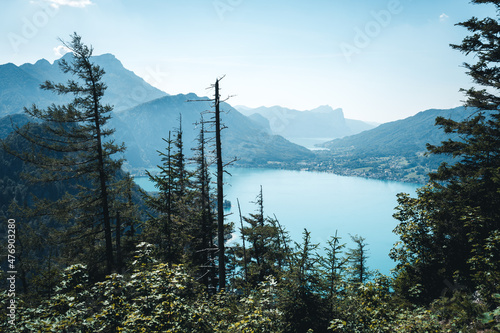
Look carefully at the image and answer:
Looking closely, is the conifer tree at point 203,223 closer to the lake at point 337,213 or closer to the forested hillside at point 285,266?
the forested hillside at point 285,266

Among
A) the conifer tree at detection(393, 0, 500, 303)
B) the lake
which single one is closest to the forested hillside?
the conifer tree at detection(393, 0, 500, 303)

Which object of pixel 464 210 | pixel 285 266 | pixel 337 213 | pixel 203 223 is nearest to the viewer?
pixel 464 210

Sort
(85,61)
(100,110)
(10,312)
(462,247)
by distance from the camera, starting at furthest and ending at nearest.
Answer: (100,110) → (85,61) → (462,247) → (10,312)

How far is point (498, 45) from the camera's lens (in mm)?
9930

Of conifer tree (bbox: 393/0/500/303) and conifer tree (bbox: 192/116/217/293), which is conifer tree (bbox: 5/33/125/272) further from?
conifer tree (bbox: 393/0/500/303)

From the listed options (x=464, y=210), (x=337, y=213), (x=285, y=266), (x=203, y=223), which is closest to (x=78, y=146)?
(x=203, y=223)

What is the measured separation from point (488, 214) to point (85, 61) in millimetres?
18054

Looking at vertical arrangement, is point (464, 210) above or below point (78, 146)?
below

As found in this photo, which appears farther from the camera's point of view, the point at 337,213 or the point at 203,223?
the point at 337,213

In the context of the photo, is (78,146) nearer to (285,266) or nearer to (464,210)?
(285,266)

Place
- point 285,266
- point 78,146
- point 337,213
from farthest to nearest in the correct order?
1. point 337,213
2. point 78,146
3. point 285,266

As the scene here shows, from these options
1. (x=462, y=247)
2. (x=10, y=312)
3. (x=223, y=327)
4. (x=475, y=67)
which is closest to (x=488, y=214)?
(x=462, y=247)

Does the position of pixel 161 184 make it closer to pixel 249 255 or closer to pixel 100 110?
pixel 100 110

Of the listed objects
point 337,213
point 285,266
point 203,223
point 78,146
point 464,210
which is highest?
point 78,146
